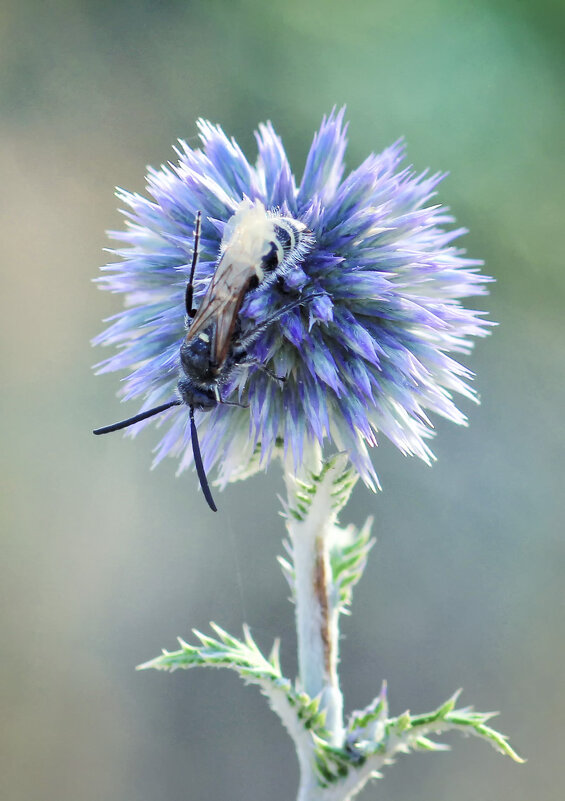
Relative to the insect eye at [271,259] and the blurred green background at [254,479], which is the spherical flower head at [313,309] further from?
the blurred green background at [254,479]

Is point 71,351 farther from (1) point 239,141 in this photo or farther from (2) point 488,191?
(2) point 488,191

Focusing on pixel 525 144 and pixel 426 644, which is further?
pixel 525 144

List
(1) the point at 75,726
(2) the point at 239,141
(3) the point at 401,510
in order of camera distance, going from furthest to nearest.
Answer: (2) the point at 239,141
(3) the point at 401,510
(1) the point at 75,726

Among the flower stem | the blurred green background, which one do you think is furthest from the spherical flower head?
the blurred green background

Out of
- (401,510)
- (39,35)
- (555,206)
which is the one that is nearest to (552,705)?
(401,510)

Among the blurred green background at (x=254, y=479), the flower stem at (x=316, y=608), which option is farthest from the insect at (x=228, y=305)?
the blurred green background at (x=254, y=479)

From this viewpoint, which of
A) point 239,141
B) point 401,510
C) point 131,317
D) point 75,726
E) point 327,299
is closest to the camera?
point 327,299

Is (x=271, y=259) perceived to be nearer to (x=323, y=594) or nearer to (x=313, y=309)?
(x=313, y=309)
